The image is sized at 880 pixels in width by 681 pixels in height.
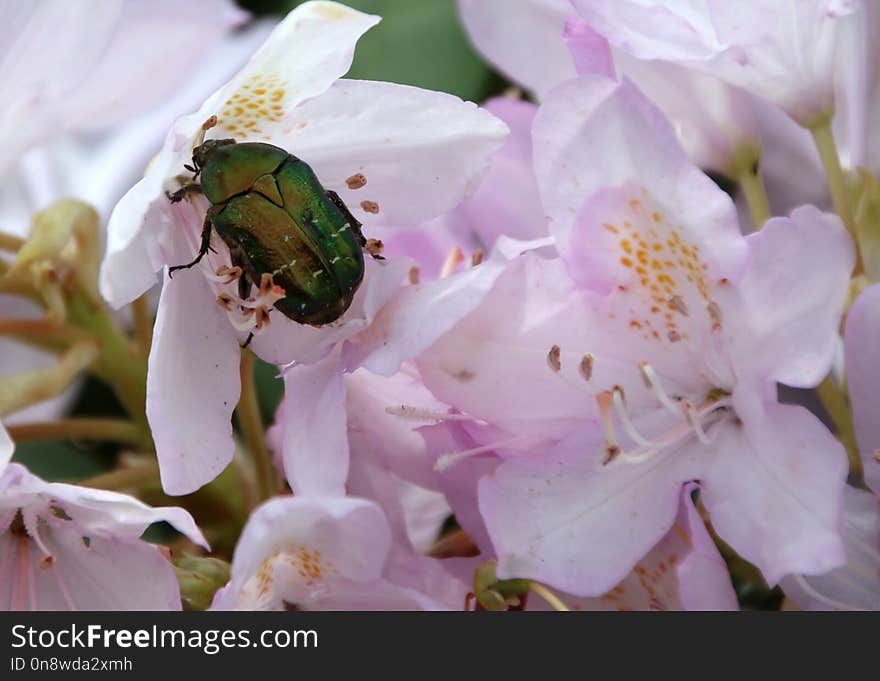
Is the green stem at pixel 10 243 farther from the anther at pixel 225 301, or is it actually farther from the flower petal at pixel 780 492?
the flower petal at pixel 780 492

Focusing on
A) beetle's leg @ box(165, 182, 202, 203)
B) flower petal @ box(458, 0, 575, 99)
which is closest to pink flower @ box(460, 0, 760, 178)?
flower petal @ box(458, 0, 575, 99)

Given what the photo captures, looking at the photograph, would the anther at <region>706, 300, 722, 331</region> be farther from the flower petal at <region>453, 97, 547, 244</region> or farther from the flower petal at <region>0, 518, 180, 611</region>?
the flower petal at <region>0, 518, 180, 611</region>

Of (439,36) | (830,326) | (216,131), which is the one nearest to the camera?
(830,326)

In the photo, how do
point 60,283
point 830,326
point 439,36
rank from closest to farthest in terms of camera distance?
point 830,326 → point 60,283 → point 439,36

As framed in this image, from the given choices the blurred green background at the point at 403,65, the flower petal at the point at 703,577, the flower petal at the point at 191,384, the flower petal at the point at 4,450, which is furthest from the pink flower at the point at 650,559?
the blurred green background at the point at 403,65

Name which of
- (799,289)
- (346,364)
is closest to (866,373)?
(799,289)

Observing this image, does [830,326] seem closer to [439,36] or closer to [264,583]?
[264,583]

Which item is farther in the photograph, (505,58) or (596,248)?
(505,58)

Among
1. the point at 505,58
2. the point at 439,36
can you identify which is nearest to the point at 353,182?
the point at 505,58
